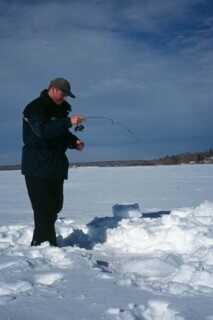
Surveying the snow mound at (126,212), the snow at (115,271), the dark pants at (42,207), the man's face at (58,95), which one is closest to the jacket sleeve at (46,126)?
the man's face at (58,95)

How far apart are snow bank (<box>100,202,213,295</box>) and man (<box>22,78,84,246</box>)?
87 centimetres

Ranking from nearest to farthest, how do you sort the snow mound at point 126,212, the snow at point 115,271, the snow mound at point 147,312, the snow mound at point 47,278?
the snow mound at point 147,312
the snow at point 115,271
the snow mound at point 47,278
the snow mound at point 126,212

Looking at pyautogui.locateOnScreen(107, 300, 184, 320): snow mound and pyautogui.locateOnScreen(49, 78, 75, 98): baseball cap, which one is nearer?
pyautogui.locateOnScreen(107, 300, 184, 320): snow mound

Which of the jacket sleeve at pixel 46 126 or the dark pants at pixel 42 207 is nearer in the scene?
the jacket sleeve at pixel 46 126

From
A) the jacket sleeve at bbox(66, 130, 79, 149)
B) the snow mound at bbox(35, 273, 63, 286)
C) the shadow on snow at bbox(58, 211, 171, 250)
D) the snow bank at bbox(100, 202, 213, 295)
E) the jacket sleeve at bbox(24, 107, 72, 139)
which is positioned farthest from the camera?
the shadow on snow at bbox(58, 211, 171, 250)

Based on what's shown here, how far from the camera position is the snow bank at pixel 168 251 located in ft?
10.9

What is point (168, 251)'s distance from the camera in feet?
15.4

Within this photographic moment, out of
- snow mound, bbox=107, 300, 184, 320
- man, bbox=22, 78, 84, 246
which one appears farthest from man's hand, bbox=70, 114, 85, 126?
snow mound, bbox=107, 300, 184, 320

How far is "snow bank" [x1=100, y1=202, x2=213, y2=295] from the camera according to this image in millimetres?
3336

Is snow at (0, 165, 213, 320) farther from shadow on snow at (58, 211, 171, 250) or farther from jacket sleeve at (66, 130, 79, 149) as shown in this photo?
jacket sleeve at (66, 130, 79, 149)

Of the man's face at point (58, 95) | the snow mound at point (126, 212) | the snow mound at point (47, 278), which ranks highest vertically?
the man's face at point (58, 95)

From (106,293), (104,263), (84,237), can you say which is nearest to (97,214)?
(84,237)

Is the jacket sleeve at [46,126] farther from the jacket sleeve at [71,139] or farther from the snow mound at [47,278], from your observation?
the snow mound at [47,278]

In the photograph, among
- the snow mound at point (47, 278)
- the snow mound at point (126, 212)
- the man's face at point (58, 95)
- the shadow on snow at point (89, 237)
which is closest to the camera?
the snow mound at point (47, 278)
